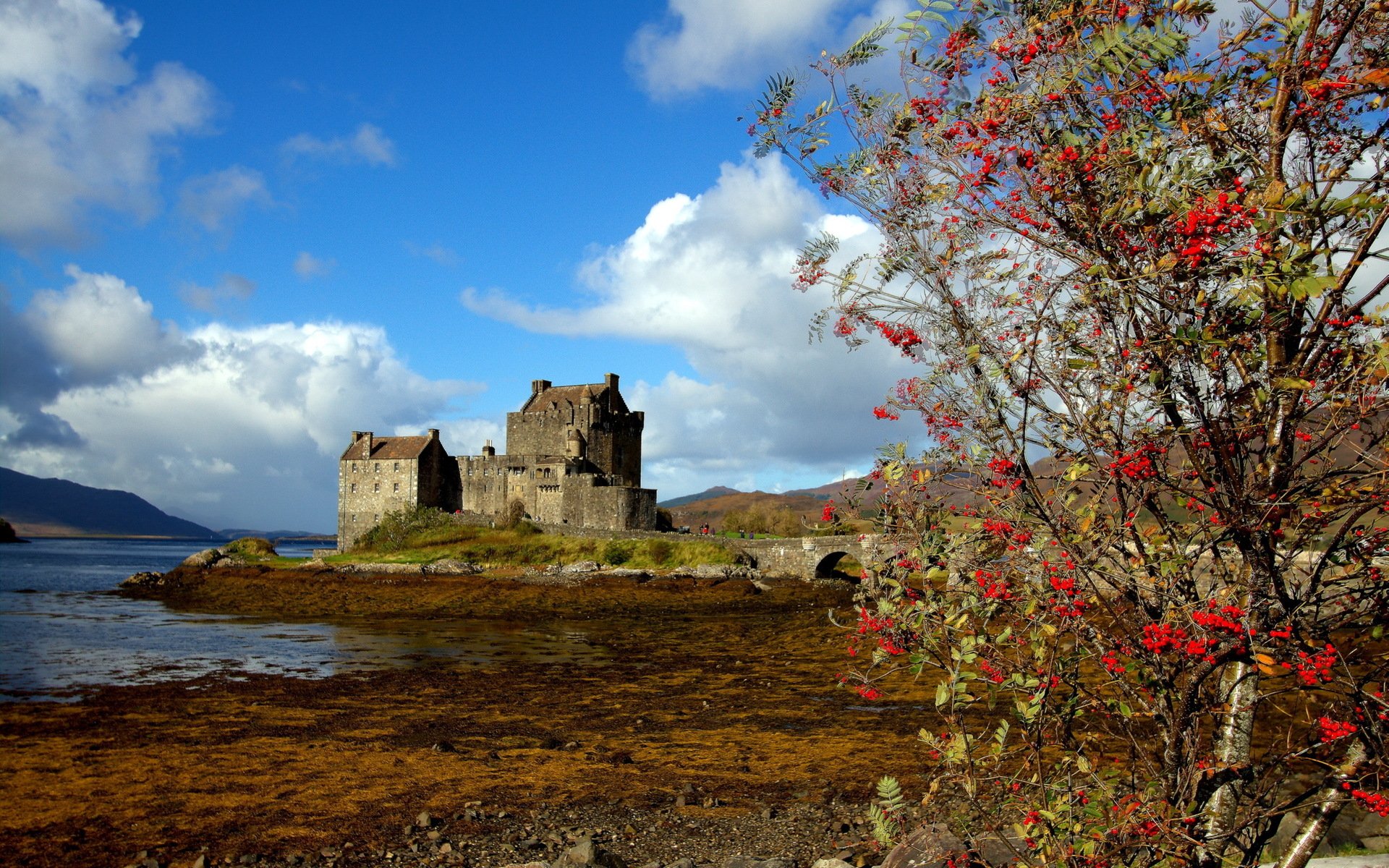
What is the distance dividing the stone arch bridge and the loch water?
1994cm

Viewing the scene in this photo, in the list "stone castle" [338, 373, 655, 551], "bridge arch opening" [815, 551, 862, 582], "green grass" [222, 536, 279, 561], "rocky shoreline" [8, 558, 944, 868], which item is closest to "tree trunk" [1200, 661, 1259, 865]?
"rocky shoreline" [8, 558, 944, 868]

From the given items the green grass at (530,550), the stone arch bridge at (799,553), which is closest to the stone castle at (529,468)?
the green grass at (530,550)

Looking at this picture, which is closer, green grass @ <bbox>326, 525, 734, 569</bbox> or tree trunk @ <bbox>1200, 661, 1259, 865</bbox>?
tree trunk @ <bbox>1200, 661, 1259, 865</bbox>

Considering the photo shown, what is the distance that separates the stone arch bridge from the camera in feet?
172

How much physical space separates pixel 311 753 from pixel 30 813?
3.85 metres

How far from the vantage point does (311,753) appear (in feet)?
48.8

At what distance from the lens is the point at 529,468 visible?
72500mm

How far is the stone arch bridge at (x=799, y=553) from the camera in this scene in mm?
52312

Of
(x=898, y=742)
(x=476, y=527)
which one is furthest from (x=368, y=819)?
(x=476, y=527)

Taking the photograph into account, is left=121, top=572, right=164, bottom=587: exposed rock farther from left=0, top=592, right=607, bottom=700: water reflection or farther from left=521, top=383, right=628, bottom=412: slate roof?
left=521, top=383, right=628, bottom=412: slate roof

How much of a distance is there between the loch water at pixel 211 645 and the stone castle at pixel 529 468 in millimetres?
27931

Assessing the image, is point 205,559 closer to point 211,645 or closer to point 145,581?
point 145,581

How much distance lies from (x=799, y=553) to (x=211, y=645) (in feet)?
107

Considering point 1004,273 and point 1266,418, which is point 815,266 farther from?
point 1266,418
